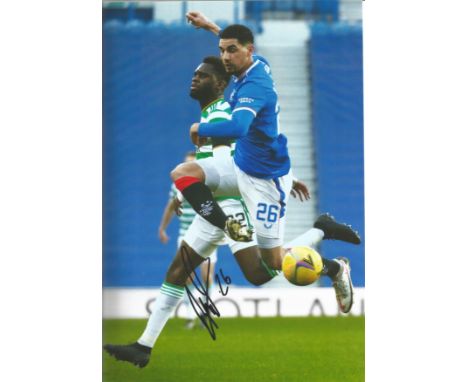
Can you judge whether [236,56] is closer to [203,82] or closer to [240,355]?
[203,82]

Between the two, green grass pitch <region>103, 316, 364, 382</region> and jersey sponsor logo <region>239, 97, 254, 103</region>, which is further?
green grass pitch <region>103, 316, 364, 382</region>

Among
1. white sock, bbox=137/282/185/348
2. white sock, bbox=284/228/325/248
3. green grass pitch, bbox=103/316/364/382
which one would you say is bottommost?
green grass pitch, bbox=103/316/364/382

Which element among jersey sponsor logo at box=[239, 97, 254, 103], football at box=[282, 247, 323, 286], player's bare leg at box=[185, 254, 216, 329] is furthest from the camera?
player's bare leg at box=[185, 254, 216, 329]

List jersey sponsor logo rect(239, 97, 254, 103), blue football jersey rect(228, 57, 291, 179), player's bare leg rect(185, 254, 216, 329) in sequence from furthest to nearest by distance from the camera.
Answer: player's bare leg rect(185, 254, 216, 329) < blue football jersey rect(228, 57, 291, 179) < jersey sponsor logo rect(239, 97, 254, 103)

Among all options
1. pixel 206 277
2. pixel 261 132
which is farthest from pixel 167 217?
pixel 261 132

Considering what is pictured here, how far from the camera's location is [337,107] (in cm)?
826

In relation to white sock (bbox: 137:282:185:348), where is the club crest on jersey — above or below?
above

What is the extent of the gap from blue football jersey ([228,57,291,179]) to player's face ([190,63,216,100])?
273mm

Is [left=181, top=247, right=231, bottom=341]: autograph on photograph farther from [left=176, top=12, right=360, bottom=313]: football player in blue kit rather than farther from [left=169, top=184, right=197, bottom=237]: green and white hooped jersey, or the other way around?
[left=176, top=12, right=360, bottom=313]: football player in blue kit

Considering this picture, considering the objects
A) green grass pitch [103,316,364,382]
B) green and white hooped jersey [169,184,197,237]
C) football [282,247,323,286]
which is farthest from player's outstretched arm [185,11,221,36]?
green grass pitch [103,316,364,382]

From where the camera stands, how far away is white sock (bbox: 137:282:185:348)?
26.3 feet

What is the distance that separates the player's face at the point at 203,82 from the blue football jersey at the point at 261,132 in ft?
0.90
